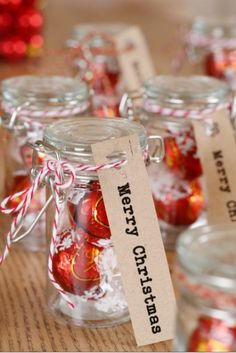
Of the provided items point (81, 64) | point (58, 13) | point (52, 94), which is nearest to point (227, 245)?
point (52, 94)

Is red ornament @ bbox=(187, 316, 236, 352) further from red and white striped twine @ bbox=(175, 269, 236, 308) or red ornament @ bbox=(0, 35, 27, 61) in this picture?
red ornament @ bbox=(0, 35, 27, 61)

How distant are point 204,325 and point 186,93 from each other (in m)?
0.45

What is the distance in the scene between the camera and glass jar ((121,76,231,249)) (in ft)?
3.41

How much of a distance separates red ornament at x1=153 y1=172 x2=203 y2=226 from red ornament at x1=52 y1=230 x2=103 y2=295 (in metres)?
0.24

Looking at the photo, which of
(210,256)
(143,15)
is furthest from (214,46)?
(143,15)

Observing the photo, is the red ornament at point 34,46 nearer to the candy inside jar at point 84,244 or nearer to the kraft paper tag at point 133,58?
the kraft paper tag at point 133,58

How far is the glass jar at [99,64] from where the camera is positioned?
55.1 inches

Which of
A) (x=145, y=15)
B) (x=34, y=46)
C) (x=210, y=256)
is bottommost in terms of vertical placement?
(x=145, y=15)

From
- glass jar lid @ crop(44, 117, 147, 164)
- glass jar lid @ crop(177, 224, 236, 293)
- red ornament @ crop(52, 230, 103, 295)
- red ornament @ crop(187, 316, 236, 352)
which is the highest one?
glass jar lid @ crop(44, 117, 147, 164)

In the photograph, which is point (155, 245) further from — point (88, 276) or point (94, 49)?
point (94, 49)

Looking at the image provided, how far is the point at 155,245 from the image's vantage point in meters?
0.80

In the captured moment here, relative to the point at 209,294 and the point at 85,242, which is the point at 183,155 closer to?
the point at 85,242

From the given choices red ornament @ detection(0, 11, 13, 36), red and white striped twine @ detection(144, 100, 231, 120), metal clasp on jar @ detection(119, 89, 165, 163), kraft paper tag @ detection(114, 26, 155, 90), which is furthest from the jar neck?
red ornament @ detection(0, 11, 13, 36)

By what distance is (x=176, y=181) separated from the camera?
106cm
